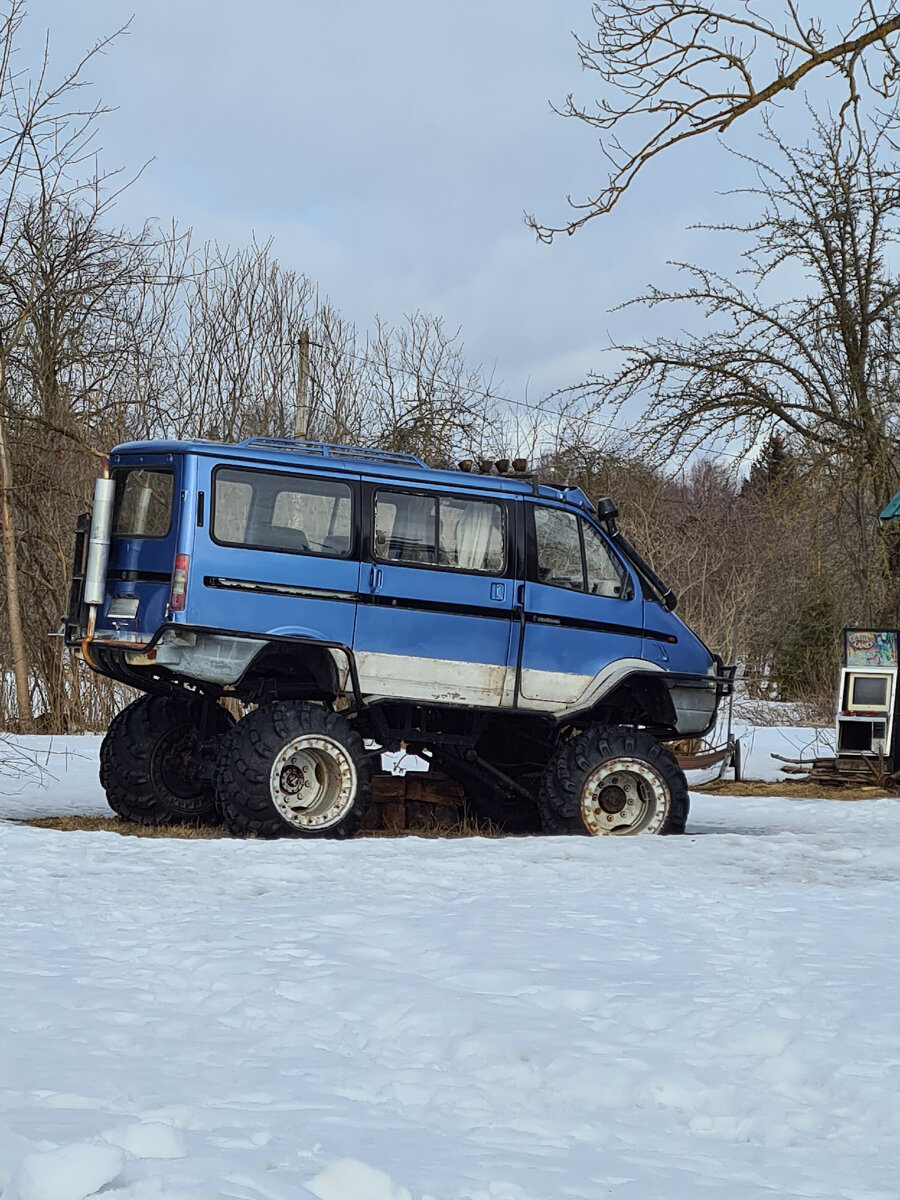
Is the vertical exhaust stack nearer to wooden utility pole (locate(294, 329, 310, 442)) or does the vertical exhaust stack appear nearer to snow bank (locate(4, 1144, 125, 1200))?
snow bank (locate(4, 1144, 125, 1200))

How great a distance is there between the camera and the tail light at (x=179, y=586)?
380 inches

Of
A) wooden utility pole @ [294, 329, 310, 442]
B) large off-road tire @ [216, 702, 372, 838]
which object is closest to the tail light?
large off-road tire @ [216, 702, 372, 838]

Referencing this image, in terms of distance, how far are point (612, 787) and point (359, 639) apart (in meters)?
2.20

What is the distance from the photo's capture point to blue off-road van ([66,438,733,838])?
32.2 ft

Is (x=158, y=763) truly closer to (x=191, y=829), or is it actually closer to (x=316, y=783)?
(x=191, y=829)

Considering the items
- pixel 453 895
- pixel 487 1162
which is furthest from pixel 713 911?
pixel 487 1162

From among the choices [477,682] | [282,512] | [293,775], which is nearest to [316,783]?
[293,775]

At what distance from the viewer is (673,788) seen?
10727 mm

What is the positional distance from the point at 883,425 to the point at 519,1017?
1701 centimetres

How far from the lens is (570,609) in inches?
425

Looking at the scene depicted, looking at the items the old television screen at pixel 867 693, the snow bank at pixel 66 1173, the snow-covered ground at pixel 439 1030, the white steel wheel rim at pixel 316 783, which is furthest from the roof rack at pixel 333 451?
the snow bank at pixel 66 1173

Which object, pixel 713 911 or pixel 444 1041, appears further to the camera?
pixel 713 911

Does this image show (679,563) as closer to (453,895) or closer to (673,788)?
(673,788)

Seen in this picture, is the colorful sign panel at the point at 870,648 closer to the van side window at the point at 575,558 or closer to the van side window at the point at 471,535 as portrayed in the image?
the van side window at the point at 575,558
